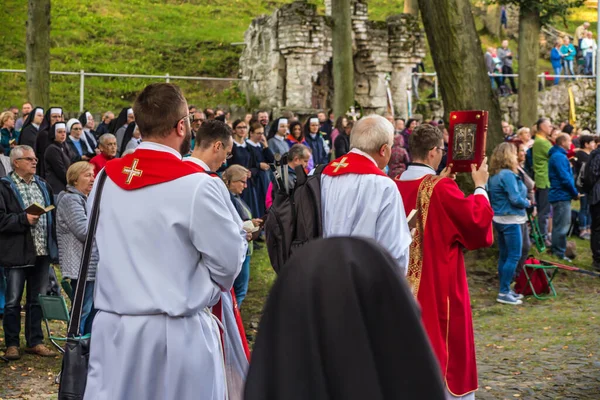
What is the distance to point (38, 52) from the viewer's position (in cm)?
1814

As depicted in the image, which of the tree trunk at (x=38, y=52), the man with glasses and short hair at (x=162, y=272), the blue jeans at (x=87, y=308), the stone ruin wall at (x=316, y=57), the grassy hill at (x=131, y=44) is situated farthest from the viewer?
the grassy hill at (x=131, y=44)

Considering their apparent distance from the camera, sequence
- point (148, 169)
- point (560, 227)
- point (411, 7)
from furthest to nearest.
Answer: point (411, 7), point (560, 227), point (148, 169)

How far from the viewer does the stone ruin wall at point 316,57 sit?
1094 inches

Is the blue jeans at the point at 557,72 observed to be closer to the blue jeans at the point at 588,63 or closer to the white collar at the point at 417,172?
the blue jeans at the point at 588,63

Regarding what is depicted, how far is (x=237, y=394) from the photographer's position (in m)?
4.81

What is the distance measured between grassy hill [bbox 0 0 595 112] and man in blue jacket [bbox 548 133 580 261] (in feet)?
50.4

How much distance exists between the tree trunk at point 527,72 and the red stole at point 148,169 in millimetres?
20359

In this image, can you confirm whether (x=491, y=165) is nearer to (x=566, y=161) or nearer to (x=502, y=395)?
(x=566, y=161)

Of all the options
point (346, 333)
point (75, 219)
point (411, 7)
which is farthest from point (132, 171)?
point (411, 7)

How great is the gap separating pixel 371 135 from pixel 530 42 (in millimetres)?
18937

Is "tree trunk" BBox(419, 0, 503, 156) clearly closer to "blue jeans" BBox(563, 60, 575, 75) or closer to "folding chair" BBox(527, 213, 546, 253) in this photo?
"folding chair" BBox(527, 213, 546, 253)

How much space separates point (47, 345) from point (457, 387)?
475cm

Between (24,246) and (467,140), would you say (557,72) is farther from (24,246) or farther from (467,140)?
(467,140)

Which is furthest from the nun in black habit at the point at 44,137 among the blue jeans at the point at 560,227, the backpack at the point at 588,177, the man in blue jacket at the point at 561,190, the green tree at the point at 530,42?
the green tree at the point at 530,42
